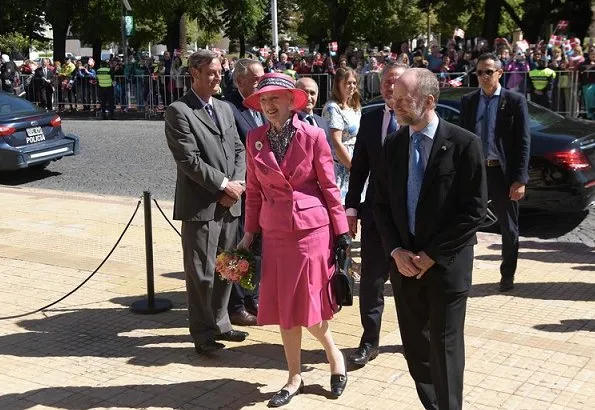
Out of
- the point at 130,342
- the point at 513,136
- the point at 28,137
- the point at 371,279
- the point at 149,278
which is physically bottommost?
the point at 130,342

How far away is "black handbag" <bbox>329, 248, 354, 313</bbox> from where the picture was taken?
15.2ft

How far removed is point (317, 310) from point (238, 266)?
0.56m

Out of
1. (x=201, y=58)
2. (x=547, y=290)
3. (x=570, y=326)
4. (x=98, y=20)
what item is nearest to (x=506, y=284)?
(x=547, y=290)

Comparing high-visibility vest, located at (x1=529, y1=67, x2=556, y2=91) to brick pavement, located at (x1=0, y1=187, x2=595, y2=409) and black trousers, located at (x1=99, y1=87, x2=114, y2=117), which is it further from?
black trousers, located at (x1=99, y1=87, x2=114, y2=117)

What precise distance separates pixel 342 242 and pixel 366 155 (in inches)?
36.9

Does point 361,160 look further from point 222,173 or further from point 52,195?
point 52,195

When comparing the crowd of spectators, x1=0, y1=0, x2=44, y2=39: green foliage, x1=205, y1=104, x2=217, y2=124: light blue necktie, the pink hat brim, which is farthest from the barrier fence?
x1=0, y1=0, x2=44, y2=39: green foliage

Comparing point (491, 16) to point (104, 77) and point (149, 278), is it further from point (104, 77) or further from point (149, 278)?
point (149, 278)

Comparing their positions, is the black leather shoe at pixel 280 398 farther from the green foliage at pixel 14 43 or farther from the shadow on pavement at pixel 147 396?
the green foliage at pixel 14 43

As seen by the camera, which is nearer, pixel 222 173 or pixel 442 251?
pixel 442 251

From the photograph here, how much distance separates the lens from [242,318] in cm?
623

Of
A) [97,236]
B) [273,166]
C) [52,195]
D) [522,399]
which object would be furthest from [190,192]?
[52,195]

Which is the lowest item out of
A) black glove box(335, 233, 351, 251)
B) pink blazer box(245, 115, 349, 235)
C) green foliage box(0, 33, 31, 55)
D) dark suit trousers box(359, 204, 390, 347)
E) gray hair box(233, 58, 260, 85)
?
dark suit trousers box(359, 204, 390, 347)

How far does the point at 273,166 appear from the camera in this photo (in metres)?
4.63
